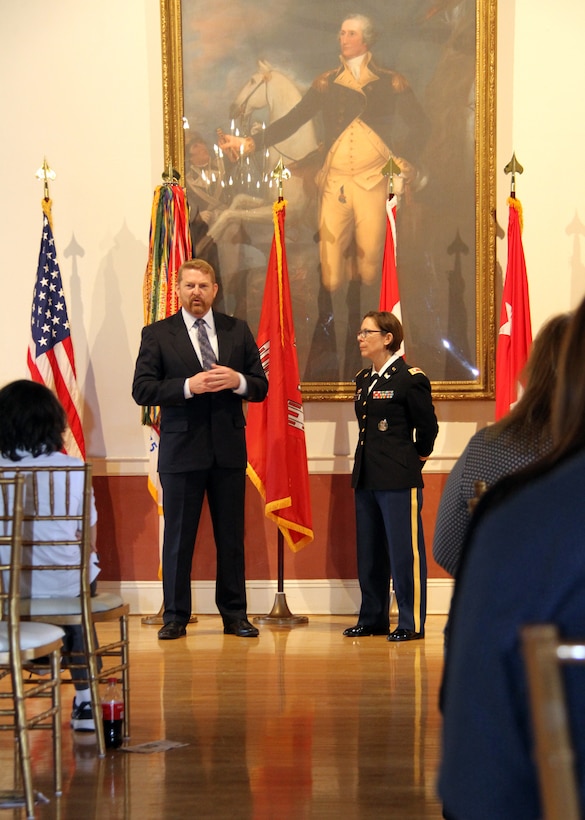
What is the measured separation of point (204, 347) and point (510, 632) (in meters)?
4.85

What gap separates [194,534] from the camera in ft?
18.7

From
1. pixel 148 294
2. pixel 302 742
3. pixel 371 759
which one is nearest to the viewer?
pixel 371 759

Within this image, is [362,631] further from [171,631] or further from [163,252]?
[163,252]

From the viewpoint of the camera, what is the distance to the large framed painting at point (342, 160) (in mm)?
6500

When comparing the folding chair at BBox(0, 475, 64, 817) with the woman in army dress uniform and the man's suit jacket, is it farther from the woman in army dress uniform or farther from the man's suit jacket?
the woman in army dress uniform

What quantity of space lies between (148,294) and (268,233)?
2.86 ft

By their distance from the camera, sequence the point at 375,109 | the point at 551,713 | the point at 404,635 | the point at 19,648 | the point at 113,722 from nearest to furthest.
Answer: the point at 551,713, the point at 19,648, the point at 113,722, the point at 404,635, the point at 375,109

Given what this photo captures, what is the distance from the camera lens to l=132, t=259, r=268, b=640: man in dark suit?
5605mm

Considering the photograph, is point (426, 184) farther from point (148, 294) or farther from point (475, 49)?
point (148, 294)

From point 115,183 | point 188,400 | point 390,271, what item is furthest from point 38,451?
point 115,183

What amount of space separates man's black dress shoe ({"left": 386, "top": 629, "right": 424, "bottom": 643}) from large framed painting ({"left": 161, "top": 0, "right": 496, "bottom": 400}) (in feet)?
5.26

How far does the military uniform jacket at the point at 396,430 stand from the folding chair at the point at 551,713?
16.1 feet

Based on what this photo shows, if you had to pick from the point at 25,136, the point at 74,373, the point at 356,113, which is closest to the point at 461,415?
the point at 356,113

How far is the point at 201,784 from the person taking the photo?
308 centimetres
